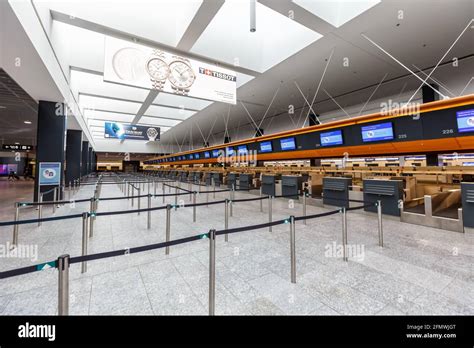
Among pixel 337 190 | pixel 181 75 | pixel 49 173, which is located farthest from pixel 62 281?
pixel 49 173

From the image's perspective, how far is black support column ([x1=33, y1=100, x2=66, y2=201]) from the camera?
22.4 ft

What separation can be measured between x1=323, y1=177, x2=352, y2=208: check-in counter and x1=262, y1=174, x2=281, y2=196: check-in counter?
7.71 ft

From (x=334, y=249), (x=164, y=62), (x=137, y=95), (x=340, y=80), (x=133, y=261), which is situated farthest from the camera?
(x=137, y=95)

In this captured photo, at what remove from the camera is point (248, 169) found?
Answer: 12.0 m

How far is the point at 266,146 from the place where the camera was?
9453mm

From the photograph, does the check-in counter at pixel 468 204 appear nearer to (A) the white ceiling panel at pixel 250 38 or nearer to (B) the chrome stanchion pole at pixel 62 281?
(A) the white ceiling panel at pixel 250 38

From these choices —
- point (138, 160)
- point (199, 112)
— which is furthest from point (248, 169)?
point (138, 160)

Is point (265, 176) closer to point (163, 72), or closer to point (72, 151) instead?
point (163, 72)

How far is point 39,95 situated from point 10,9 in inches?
182

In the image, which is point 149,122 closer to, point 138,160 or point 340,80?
point 340,80

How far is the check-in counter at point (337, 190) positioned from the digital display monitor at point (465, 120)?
2506 millimetres

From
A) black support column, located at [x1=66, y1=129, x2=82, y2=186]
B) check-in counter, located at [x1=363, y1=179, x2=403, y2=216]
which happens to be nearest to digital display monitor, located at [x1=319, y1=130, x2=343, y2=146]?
check-in counter, located at [x1=363, y1=179, x2=403, y2=216]

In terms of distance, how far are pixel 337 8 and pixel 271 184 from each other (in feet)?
19.2
